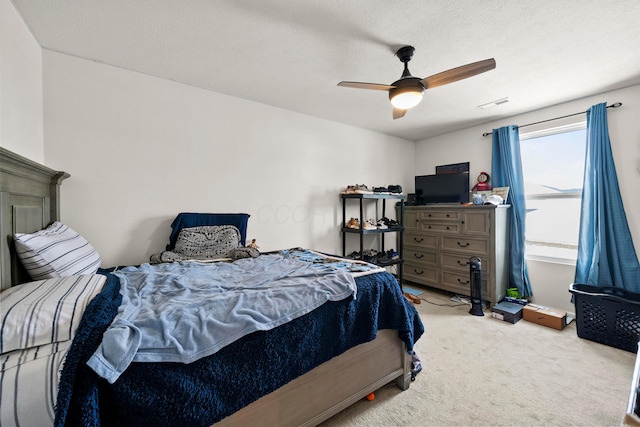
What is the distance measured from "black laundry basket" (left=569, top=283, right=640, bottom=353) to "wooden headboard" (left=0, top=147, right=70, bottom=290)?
4053 mm

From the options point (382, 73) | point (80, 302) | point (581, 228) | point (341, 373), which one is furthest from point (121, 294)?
point (581, 228)

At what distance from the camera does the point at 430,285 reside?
3.63 m

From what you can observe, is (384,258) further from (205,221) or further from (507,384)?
(205,221)

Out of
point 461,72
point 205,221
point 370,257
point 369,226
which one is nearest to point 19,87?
point 205,221

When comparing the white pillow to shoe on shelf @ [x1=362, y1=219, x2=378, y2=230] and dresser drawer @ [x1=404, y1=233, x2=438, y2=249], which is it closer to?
shoe on shelf @ [x1=362, y1=219, x2=378, y2=230]

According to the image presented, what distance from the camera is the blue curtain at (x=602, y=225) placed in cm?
244

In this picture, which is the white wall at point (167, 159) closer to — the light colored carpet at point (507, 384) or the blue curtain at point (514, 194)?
the light colored carpet at point (507, 384)

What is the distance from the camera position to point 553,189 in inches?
121

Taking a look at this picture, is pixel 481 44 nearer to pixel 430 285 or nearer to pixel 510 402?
pixel 510 402

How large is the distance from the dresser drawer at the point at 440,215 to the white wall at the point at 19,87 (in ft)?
13.3

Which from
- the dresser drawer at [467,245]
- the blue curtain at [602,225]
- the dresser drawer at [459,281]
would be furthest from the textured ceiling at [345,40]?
the dresser drawer at [459,281]

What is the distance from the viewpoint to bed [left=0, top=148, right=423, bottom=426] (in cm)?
70

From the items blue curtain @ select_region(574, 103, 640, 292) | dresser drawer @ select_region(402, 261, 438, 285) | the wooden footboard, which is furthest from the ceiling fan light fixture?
dresser drawer @ select_region(402, 261, 438, 285)

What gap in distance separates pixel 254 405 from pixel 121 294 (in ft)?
2.65
